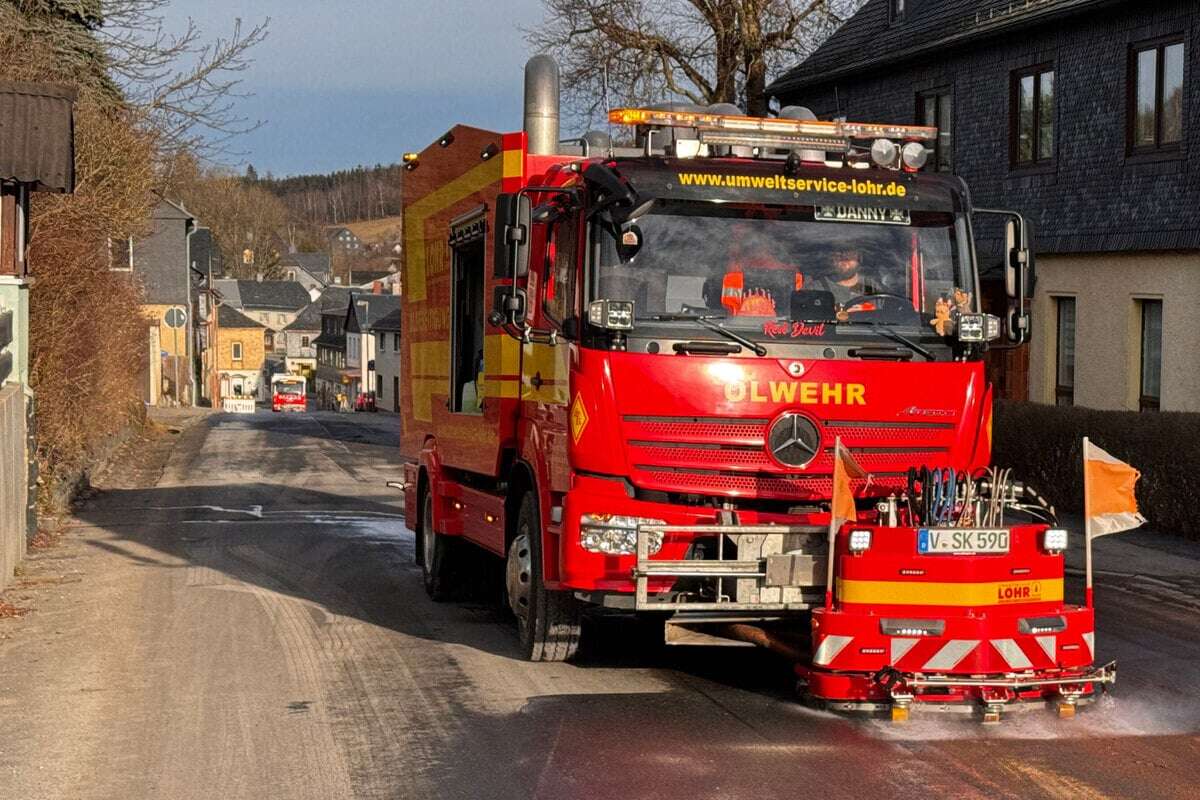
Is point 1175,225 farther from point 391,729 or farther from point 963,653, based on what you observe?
point 391,729

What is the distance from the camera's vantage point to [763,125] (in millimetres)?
9773

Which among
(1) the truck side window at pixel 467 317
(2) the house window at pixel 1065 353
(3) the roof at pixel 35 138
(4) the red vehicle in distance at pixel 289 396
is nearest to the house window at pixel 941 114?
(2) the house window at pixel 1065 353

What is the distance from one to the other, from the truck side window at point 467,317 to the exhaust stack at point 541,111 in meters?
0.74

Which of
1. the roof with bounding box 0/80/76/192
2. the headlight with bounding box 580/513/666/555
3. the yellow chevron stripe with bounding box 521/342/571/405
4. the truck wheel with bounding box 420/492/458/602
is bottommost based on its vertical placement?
the truck wheel with bounding box 420/492/458/602

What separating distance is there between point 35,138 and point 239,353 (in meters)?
108

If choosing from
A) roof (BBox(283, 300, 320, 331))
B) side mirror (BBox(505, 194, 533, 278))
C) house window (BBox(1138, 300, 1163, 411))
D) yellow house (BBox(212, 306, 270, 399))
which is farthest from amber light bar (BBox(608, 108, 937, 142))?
roof (BBox(283, 300, 320, 331))

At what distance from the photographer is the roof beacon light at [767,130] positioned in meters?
9.64

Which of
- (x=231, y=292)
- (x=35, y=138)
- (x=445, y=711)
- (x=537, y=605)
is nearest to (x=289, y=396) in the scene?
(x=231, y=292)

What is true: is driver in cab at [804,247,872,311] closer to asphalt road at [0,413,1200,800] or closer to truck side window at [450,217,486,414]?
asphalt road at [0,413,1200,800]

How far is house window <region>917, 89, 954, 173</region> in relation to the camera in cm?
2622

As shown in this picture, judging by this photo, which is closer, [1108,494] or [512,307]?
[1108,494]

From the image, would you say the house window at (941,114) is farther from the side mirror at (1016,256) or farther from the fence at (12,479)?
the side mirror at (1016,256)

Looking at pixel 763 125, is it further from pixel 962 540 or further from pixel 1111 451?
pixel 1111 451

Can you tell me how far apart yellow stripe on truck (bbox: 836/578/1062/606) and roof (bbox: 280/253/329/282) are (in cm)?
18214
